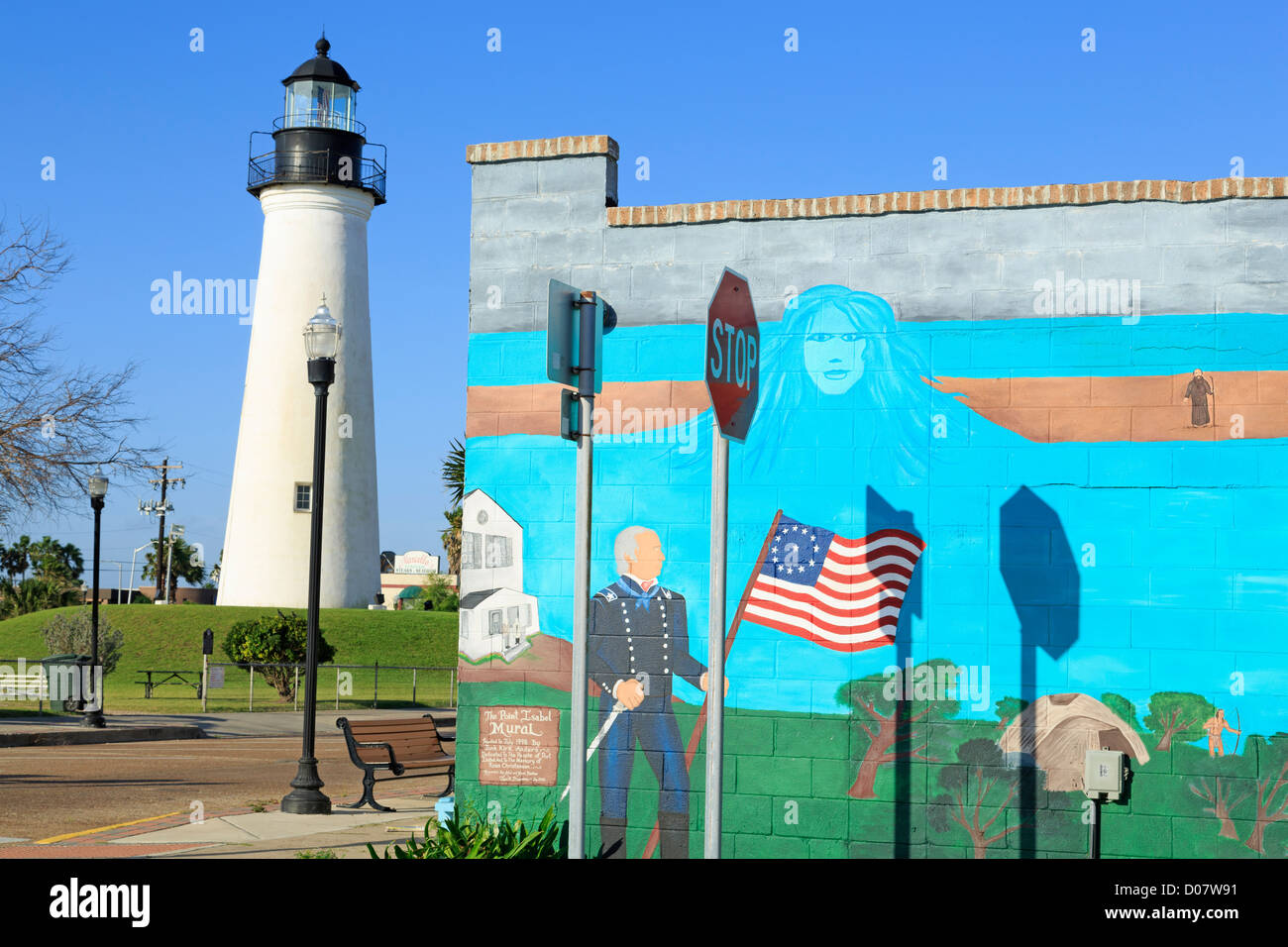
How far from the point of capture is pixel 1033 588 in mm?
9320

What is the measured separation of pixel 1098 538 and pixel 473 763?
515 centimetres

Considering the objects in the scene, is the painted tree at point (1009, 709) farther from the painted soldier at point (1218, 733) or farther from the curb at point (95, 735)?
the curb at point (95, 735)

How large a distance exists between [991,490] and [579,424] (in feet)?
12.2

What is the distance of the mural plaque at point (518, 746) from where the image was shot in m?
10.2

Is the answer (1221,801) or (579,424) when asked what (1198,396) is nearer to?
(1221,801)

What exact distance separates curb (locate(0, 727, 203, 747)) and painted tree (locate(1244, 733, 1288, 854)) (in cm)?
2026

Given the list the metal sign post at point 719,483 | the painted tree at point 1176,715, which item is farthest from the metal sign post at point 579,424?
the painted tree at point 1176,715

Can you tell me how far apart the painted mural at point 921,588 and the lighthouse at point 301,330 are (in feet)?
113

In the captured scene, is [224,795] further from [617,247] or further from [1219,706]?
[1219,706]

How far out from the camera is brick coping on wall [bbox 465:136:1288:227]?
366 inches

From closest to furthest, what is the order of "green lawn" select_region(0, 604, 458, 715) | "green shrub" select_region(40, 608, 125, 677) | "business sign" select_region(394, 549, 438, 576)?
1. "green shrub" select_region(40, 608, 125, 677)
2. "green lawn" select_region(0, 604, 458, 715)
3. "business sign" select_region(394, 549, 438, 576)

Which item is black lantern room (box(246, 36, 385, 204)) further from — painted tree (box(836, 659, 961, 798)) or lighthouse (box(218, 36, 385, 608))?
painted tree (box(836, 659, 961, 798))

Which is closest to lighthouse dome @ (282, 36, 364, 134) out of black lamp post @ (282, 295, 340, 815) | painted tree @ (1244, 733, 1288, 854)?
black lamp post @ (282, 295, 340, 815)
